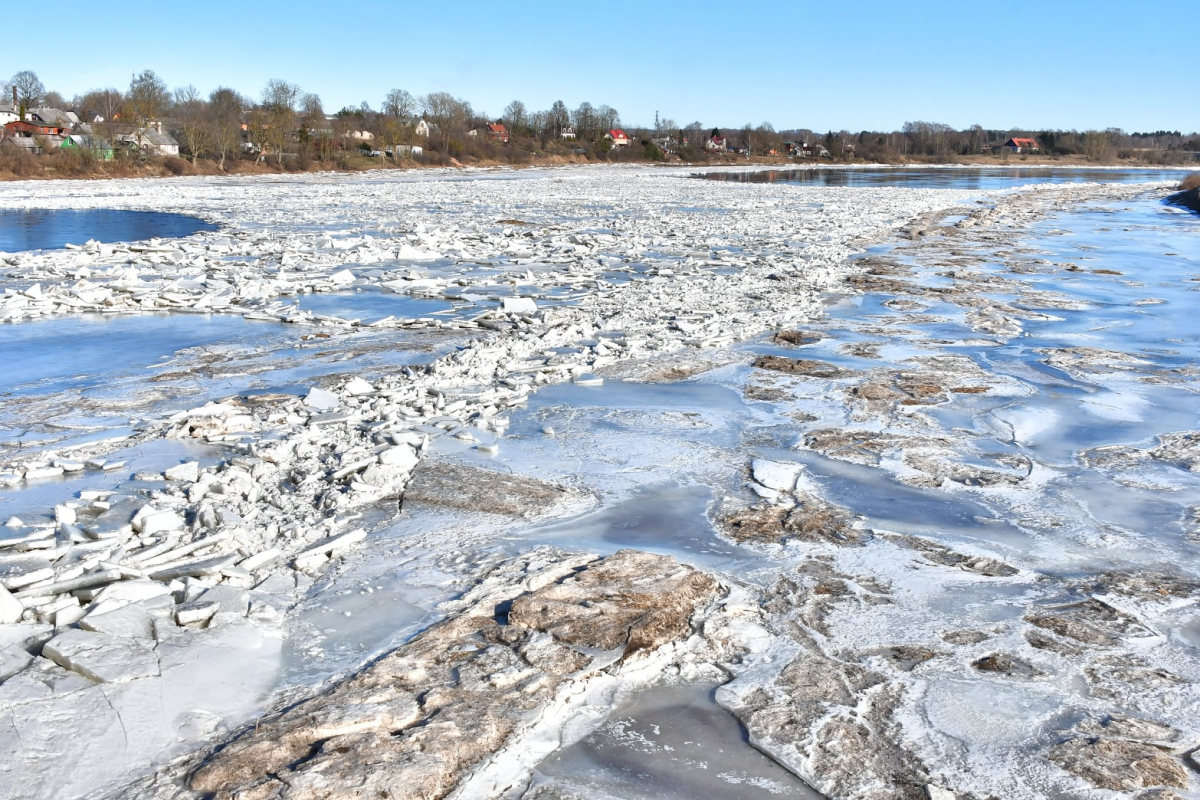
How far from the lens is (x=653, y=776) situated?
98.2 inches

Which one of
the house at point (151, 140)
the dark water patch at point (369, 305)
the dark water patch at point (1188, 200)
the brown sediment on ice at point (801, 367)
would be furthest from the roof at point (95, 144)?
the dark water patch at point (1188, 200)

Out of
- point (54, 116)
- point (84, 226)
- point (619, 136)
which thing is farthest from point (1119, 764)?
point (619, 136)

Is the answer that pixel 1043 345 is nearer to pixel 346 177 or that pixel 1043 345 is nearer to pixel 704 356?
pixel 704 356

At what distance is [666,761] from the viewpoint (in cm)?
257

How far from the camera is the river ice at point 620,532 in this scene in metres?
2.62

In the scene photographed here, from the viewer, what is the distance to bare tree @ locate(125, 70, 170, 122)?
49.7m

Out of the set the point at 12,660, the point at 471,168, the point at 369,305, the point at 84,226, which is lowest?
the point at 12,660

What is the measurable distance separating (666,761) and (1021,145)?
126752 millimetres

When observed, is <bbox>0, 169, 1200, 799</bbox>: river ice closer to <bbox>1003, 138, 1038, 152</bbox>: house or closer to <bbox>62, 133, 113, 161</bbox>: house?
<bbox>62, 133, 113, 161</bbox>: house

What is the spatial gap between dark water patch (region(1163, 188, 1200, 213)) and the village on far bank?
41.8 metres

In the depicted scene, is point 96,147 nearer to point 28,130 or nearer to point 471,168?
point 471,168

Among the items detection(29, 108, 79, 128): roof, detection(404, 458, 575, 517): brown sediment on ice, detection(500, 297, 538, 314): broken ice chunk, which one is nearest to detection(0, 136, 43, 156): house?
detection(29, 108, 79, 128): roof

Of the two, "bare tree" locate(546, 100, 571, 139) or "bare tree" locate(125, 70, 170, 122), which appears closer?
"bare tree" locate(125, 70, 170, 122)

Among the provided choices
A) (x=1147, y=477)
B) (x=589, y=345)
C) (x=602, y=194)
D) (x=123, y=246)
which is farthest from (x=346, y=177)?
(x=1147, y=477)
